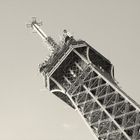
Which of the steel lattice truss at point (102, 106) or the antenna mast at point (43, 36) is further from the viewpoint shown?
the antenna mast at point (43, 36)

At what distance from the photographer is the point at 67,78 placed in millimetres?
62969

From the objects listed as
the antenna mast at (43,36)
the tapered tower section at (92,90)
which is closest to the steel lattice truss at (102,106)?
the tapered tower section at (92,90)

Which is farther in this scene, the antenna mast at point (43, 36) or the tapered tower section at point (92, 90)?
the antenna mast at point (43, 36)

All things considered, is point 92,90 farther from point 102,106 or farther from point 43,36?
point 43,36

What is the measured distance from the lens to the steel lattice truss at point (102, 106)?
52.5 meters

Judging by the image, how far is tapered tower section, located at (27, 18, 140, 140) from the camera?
Result: 174 ft

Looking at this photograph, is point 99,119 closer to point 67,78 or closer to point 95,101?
point 95,101

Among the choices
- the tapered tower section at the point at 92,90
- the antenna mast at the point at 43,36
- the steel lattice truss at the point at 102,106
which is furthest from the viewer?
the antenna mast at the point at 43,36

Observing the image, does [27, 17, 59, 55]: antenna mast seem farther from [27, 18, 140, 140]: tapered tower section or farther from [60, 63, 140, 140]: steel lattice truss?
[60, 63, 140, 140]: steel lattice truss

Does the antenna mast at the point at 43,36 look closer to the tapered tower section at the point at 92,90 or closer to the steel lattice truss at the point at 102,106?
the tapered tower section at the point at 92,90

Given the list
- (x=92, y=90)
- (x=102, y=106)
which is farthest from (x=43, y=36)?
(x=102, y=106)

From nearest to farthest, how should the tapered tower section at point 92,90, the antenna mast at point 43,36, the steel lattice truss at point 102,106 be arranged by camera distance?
1. the steel lattice truss at point 102,106
2. the tapered tower section at point 92,90
3. the antenna mast at point 43,36

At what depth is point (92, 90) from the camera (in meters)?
59.2

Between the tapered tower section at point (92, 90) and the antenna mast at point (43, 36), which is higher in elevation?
the antenna mast at point (43, 36)
